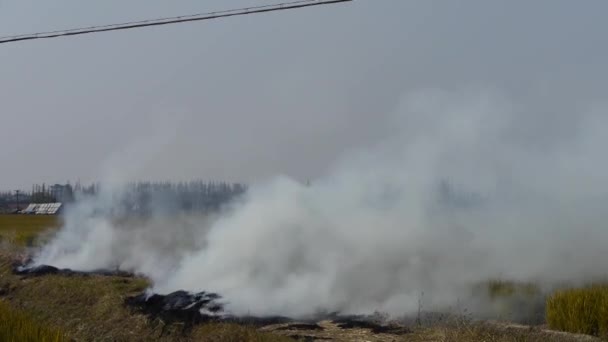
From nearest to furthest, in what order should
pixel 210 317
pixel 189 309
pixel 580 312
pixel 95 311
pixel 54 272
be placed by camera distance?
pixel 580 312 → pixel 210 317 → pixel 189 309 → pixel 95 311 → pixel 54 272

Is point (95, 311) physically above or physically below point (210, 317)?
above

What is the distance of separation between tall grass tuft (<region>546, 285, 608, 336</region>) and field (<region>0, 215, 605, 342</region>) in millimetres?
30

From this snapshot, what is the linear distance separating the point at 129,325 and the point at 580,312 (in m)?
10.4

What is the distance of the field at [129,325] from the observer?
12.4 metres

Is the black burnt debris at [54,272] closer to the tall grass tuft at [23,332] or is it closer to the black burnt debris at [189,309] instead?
the black burnt debris at [189,309]

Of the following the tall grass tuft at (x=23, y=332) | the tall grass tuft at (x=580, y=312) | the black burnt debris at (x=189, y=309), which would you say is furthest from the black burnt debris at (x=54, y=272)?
the tall grass tuft at (x=580, y=312)

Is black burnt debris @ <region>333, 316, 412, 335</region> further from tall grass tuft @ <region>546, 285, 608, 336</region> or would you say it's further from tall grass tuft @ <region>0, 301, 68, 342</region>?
tall grass tuft @ <region>0, 301, 68, 342</region>

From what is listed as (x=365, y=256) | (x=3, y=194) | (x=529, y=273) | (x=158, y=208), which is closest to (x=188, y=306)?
(x=365, y=256)

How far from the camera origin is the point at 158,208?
1375 inches

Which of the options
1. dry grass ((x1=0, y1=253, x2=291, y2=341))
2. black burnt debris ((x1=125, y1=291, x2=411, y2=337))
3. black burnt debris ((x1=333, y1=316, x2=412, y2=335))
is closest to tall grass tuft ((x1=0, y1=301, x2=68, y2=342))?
dry grass ((x1=0, y1=253, x2=291, y2=341))

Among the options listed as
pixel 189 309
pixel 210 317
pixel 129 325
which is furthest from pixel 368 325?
pixel 129 325

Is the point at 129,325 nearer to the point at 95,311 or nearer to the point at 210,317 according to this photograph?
the point at 210,317

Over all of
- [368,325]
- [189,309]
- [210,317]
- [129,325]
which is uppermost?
[189,309]

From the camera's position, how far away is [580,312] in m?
13.6
